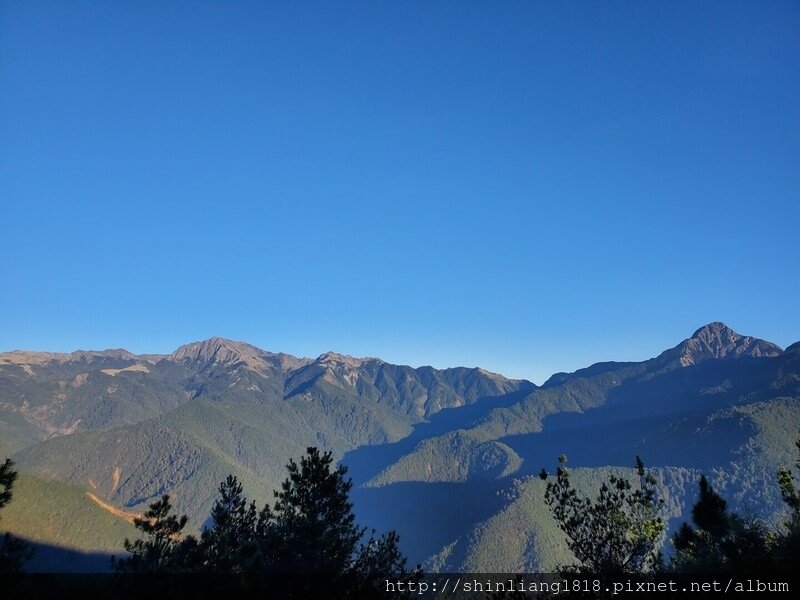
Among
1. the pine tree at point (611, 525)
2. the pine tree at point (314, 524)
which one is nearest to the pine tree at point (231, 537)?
the pine tree at point (314, 524)

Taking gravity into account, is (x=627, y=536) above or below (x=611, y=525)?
below

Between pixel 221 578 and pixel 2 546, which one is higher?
pixel 2 546

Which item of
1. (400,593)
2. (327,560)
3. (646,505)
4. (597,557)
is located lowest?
(400,593)

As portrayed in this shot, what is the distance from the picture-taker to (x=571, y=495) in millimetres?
21266

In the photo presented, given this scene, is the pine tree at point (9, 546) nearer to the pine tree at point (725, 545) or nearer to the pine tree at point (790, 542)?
the pine tree at point (790, 542)

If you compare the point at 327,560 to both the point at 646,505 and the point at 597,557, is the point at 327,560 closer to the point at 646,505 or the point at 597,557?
the point at 597,557

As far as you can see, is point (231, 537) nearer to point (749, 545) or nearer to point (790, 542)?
point (749, 545)

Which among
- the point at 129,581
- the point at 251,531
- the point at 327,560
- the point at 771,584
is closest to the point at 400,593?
the point at 327,560

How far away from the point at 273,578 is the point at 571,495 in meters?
15.5

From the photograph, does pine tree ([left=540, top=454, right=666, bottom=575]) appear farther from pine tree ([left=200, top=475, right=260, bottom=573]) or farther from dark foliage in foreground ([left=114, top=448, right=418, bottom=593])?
pine tree ([left=200, top=475, right=260, bottom=573])

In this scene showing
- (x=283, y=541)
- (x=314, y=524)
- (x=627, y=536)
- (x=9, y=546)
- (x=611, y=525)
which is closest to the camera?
(x=9, y=546)

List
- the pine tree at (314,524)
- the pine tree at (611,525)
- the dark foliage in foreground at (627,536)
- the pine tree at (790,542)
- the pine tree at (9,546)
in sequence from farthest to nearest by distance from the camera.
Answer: the pine tree at (314,524)
the pine tree at (611,525)
the dark foliage in foreground at (627,536)
the pine tree at (9,546)
the pine tree at (790,542)

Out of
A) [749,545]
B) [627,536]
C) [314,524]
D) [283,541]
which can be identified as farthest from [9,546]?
[749,545]

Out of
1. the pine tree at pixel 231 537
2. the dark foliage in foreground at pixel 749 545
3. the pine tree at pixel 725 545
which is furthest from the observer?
the pine tree at pixel 231 537
